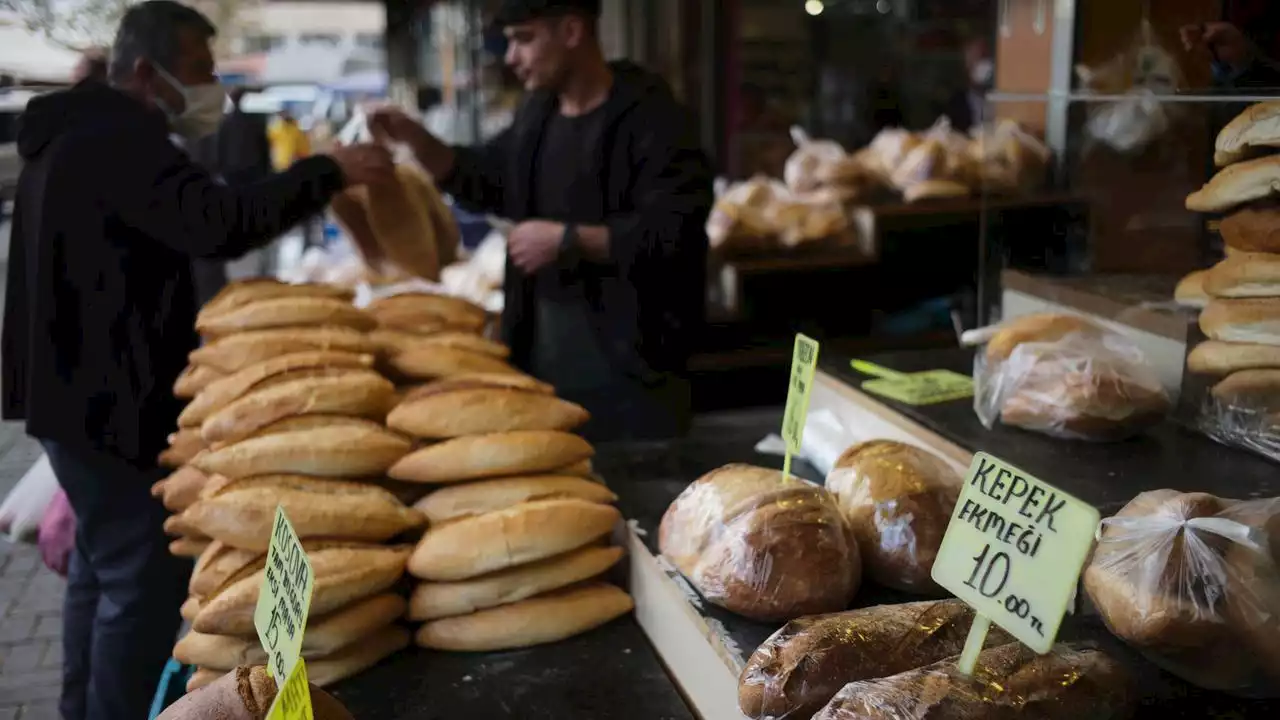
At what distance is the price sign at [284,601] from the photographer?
0.90 metres

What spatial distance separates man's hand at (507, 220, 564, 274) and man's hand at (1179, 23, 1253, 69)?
1.37 m

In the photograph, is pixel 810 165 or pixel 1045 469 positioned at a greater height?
pixel 810 165

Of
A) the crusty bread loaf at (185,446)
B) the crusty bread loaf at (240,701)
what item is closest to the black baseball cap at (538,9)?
the crusty bread loaf at (185,446)

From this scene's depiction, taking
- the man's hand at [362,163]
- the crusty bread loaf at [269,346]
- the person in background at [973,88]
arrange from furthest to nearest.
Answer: the person in background at [973,88] < the man's hand at [362,163] < the crusty bread loaf at [269,346]

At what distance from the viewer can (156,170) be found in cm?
198

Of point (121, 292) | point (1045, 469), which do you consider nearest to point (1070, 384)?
point (1045, 469)

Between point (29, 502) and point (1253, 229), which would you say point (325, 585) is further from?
point (29, 502)

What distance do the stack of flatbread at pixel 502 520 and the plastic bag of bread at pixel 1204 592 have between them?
2.14 ft

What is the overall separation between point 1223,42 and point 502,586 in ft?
4.18

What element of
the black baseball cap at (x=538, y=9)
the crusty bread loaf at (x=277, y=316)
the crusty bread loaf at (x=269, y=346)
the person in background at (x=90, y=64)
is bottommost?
the crusty bread loaf at (x=269, y=346)

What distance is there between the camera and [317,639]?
125 centimetres

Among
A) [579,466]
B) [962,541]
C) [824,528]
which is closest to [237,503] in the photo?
[579,466]

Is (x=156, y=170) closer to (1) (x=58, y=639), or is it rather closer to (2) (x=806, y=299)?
(1) (x=58, y=639)

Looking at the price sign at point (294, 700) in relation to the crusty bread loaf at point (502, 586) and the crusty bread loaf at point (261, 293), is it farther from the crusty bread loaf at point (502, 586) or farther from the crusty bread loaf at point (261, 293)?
the crusty bread loaf at point (261, 293)
